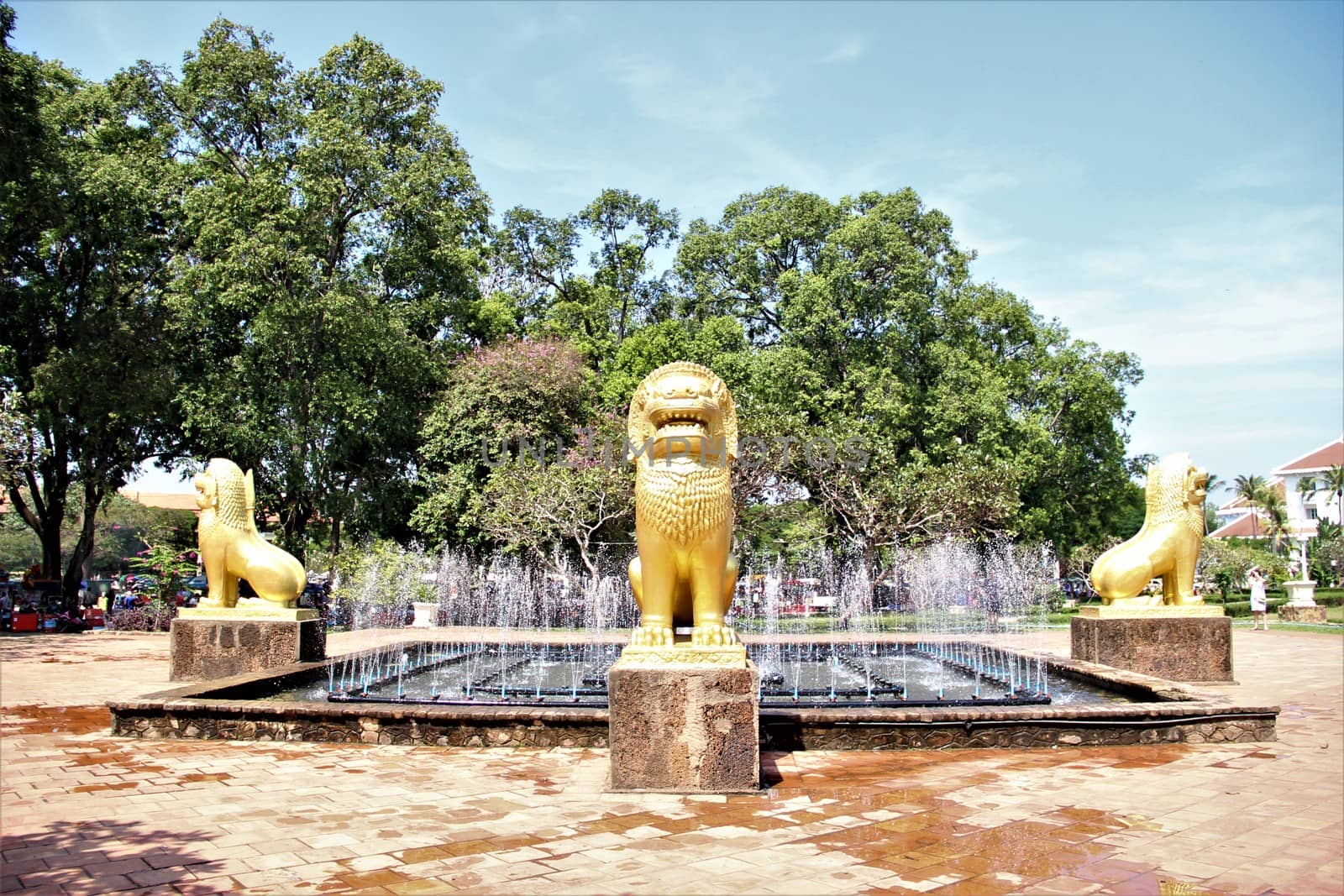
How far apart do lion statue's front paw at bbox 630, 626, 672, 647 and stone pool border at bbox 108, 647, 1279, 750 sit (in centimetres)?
127

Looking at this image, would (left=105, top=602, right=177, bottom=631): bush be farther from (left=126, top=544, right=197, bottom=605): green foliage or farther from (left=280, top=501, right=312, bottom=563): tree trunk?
Answer: (left=280, top=501, right=312, bottom=563): tree trunk

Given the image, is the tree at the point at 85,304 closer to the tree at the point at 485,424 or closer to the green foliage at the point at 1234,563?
the tree at the point at 485,424

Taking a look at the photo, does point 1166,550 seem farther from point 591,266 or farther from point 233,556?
point 591,266

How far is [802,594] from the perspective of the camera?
2480 centimetres

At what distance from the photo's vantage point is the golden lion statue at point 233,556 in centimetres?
936

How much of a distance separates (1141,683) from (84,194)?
1963cm

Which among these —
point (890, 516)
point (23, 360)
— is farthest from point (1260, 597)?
point (23, 360)

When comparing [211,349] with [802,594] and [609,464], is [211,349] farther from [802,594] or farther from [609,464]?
[802,594]

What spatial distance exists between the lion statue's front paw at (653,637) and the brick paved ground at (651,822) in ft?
2.79

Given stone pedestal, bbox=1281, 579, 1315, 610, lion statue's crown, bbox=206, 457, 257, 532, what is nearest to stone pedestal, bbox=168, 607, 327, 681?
lion statue's crown, bbox=206, 457, 257, 532

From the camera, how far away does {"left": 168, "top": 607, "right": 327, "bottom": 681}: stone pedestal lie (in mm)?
9086

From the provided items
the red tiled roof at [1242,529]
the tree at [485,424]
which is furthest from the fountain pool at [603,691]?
the red tiled roof at [1242,529]

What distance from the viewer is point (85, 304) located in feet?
61.3

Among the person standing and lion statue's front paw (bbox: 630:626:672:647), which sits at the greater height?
lion statue's front paw (bbox: 630:626:672:647)
